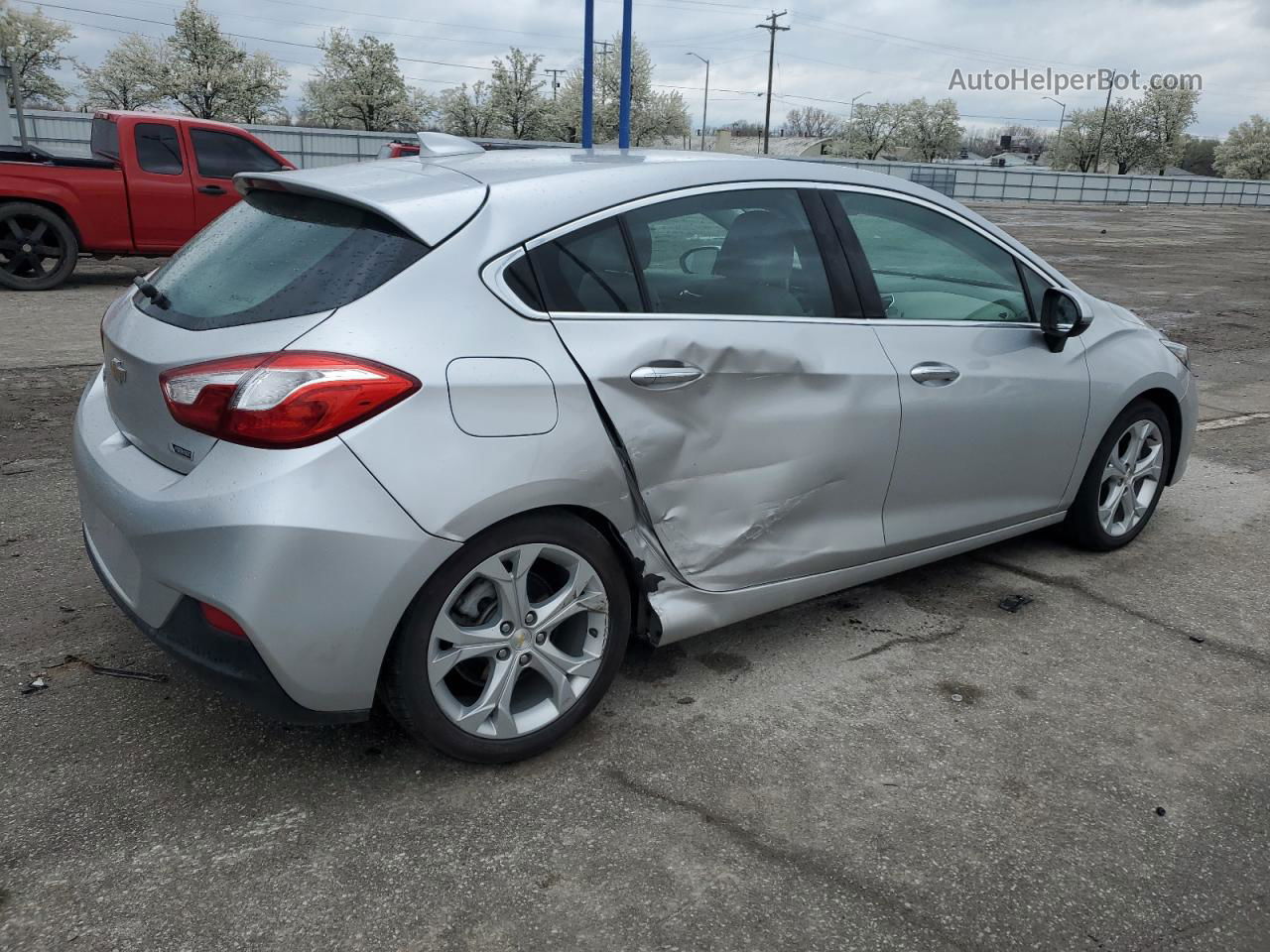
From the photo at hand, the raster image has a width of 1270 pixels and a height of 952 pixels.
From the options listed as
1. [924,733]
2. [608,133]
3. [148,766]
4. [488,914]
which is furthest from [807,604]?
[608,133]

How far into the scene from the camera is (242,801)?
2.67 m

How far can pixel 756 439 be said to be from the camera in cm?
313

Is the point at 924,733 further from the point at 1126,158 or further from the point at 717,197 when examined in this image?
the point at 1126,158

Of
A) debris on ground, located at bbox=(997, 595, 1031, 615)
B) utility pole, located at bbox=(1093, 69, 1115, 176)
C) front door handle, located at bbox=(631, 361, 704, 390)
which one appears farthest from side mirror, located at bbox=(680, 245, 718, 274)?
utility pole, located at bbox=(1093, 69, 1115, 176)

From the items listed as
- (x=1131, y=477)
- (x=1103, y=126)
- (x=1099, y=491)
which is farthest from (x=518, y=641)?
(x=1103, y=126)

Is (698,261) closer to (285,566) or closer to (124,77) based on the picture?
(285,566)

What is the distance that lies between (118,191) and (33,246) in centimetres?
98

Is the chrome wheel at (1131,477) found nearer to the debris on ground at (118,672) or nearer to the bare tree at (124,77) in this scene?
the debris on ground at (118,672)

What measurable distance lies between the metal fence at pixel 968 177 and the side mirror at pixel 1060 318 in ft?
78.8

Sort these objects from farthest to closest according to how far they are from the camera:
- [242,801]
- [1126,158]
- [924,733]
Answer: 1. [1126,158]
2. [924,733]
3. [242,801]

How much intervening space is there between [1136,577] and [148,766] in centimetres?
371

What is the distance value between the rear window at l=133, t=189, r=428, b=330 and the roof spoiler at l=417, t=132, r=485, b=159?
22.2 inches

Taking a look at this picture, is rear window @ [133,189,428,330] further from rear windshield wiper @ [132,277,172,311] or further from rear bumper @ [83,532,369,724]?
rear bumper @ [83,532,369,724]

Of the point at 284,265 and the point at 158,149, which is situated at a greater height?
the point at 158,149
